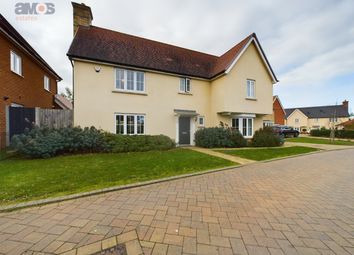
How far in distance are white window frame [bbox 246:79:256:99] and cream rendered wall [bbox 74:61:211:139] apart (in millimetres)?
3254

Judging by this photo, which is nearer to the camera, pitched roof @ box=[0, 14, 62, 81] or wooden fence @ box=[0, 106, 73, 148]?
pitched roof @ box=[0, 14, 62, 81]

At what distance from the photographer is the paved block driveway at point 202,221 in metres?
2.71

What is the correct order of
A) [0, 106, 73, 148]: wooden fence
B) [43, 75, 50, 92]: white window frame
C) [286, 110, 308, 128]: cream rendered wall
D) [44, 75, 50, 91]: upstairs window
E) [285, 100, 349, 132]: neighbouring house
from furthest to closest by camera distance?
[286, 110, 308, 128]: cream rendered wall < [285, 100, 349, 132]: neighbouring house < [44, 75, 50, 91]: upstairs window < [43, 75, 50, 92]: white window frame < [0, 106, 73, 148]: wooden fence

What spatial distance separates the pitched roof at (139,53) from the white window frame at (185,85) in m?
0.54

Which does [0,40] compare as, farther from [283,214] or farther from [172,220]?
[283,214]

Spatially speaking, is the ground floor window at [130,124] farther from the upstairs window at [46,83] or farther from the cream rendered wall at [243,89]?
the upstairs window at [46,83]

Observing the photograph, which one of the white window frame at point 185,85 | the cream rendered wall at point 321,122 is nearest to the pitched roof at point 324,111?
the cream rendered wall at point 321,122

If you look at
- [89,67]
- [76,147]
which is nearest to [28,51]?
[89,67]

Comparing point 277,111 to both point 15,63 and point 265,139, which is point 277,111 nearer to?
point 265,139

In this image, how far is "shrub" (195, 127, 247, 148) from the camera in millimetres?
13875

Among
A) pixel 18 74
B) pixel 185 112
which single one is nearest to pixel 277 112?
pixel 185 112

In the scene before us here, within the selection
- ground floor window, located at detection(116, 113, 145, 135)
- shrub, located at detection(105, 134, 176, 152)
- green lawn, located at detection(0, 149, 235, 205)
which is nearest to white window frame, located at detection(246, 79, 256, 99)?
shrub, located at detection(105, 134, 176, 152)

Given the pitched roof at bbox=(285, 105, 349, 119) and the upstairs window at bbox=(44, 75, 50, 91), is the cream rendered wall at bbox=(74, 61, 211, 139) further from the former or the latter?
the pitched roof at bbox=(285, 105, 349, 119)

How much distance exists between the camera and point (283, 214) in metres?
3.71
